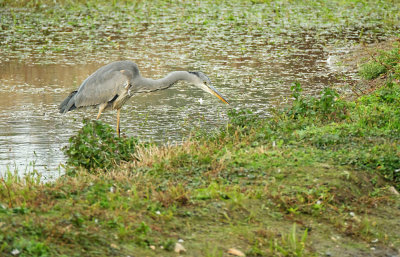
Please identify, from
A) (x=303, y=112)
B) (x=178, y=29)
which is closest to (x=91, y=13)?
(x=178, y=29)

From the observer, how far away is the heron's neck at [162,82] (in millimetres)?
8852

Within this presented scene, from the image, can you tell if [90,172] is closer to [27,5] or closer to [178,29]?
[178,29]

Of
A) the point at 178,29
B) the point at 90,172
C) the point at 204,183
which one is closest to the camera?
the point at 204,183

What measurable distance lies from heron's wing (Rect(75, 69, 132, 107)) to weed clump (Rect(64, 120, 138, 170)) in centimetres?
198

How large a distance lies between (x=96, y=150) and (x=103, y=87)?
2446mm

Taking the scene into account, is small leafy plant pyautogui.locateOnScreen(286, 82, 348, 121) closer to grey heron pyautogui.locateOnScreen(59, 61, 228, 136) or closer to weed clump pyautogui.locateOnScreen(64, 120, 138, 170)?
grey heron pyautogui.locateOnScreen(59, 61, 228, 136)

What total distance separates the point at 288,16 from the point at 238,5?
3335 mm

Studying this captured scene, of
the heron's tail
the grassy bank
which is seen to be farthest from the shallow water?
the grassy bank

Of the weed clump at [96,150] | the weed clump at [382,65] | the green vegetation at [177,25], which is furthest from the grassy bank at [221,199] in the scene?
the green vegetation at [177,25]

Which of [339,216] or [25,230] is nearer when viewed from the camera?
[25,230]

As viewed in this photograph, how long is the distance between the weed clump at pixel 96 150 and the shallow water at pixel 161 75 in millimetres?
470

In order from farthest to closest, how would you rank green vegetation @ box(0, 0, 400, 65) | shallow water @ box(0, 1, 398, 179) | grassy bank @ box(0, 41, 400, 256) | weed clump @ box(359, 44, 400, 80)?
green vegetation @ box(0, 0, 400, 65) < weed clump @ box(359, 44, 400, 80) < shallow water @ box(0, 1, 398, 179) < grassy bank @ box(0, 41, 400, 256)

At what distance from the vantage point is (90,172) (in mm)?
6797

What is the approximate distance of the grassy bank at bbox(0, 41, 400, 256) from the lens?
464cm
